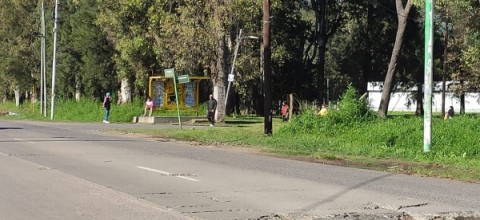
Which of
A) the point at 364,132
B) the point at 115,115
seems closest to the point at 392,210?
the point at 364,132

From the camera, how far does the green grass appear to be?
56.5 ft

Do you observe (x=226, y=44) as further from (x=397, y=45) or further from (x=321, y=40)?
(x=321, y=40)

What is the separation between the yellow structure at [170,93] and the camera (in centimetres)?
3991

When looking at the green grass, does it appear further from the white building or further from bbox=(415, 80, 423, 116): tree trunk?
the white building

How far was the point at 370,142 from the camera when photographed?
73.7 feet

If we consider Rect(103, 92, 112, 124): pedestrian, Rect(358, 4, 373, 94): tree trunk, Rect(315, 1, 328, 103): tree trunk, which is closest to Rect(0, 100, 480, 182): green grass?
Rect(103, 92, 112, 124): pedestrian

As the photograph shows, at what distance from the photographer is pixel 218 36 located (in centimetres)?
3769

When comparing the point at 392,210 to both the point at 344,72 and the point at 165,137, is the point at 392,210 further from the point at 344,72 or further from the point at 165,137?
the point at 344,72

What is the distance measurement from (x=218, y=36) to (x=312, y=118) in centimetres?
1326

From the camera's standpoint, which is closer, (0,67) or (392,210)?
(392,210)

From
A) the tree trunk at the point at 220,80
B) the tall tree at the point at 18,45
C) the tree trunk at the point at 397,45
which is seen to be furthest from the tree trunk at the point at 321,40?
the tall tree at the point at 18,45

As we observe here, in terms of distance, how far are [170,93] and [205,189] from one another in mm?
29479

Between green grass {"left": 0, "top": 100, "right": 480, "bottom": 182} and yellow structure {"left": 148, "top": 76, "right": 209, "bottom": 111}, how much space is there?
11.5 m

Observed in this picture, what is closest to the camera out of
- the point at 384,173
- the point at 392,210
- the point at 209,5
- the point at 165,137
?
the point at 392,210
